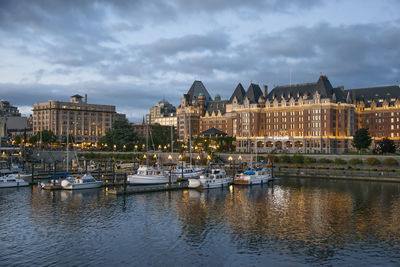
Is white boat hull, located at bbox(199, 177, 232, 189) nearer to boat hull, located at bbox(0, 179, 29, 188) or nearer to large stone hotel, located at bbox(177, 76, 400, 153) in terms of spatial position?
boat hull, located at bbox(0, 179, 29, 188)

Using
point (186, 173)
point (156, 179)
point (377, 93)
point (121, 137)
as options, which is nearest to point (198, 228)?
point (156, 179)

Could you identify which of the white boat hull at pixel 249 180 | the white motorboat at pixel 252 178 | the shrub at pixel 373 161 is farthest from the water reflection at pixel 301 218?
the shrub at pixel 373 161

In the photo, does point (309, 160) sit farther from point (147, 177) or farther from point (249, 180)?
point (147, 177)

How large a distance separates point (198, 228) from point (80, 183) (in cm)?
3906

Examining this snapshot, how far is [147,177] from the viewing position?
84.5 metres

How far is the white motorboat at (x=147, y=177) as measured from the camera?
8388cm

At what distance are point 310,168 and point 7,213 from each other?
81961mm

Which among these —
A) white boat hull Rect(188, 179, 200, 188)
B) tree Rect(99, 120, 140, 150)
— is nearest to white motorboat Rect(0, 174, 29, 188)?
white boat hull Rect(188, 179, 200, 188)

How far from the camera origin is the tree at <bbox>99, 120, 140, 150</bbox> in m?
174

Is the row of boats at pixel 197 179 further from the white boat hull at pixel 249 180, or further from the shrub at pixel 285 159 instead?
the shrub at pixel 285 159

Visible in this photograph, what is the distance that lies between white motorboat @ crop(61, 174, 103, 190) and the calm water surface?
2.44 metres

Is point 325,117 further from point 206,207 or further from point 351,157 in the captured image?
point 206,207

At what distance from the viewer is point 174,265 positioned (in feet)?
119

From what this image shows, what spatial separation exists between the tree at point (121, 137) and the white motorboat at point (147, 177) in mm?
89738
